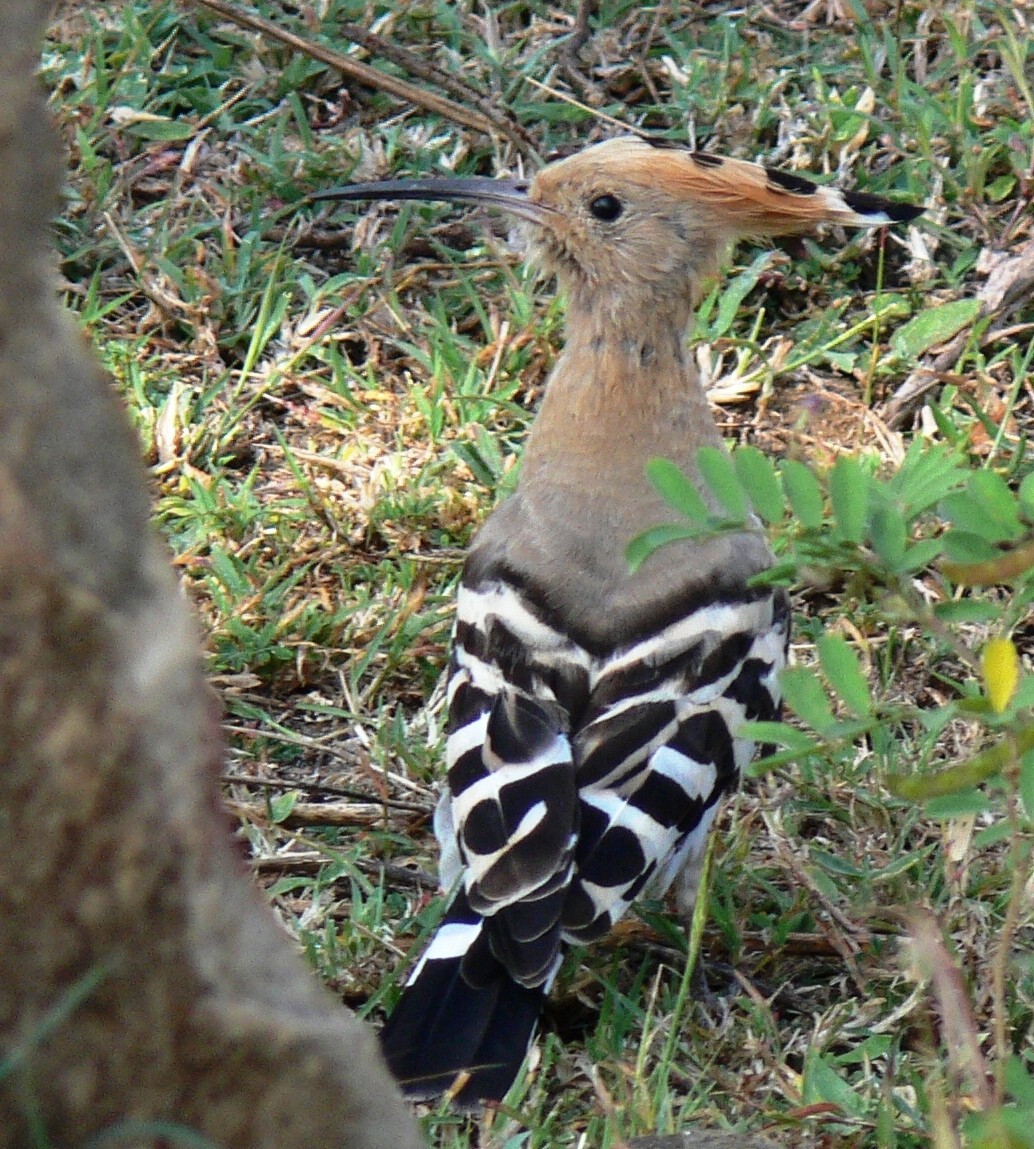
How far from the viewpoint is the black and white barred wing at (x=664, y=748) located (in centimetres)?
227

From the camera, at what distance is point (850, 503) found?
5.26 ft

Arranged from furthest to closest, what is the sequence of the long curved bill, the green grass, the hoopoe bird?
the long curved bill < the green grass < the hoopoe bird

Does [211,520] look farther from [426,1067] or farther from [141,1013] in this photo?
[141,1013]

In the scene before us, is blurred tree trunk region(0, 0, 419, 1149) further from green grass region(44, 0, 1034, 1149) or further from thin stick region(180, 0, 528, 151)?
thin stick region(180, 0, 528, 151)

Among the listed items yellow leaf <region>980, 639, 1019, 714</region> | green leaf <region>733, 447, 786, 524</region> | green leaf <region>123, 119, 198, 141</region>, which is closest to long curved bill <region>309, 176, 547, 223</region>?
green leaf <region>123, 119, 198, 141</region>

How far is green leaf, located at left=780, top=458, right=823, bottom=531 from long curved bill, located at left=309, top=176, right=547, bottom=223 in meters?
1.39

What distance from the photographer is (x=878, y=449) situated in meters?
3.31

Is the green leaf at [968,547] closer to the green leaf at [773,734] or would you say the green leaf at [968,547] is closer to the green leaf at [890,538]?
the green leaf at [890,538]

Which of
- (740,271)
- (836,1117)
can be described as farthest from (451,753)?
(740,271)

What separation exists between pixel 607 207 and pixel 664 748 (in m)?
0.95

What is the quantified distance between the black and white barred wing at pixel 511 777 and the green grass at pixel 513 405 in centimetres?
17

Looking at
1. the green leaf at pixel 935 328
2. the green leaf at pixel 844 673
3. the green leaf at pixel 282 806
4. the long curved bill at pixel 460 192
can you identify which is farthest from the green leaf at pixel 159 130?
the green leaf at pixel 844 673

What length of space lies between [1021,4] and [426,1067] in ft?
8.81

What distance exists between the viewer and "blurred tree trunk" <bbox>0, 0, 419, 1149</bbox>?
106 centimetres
